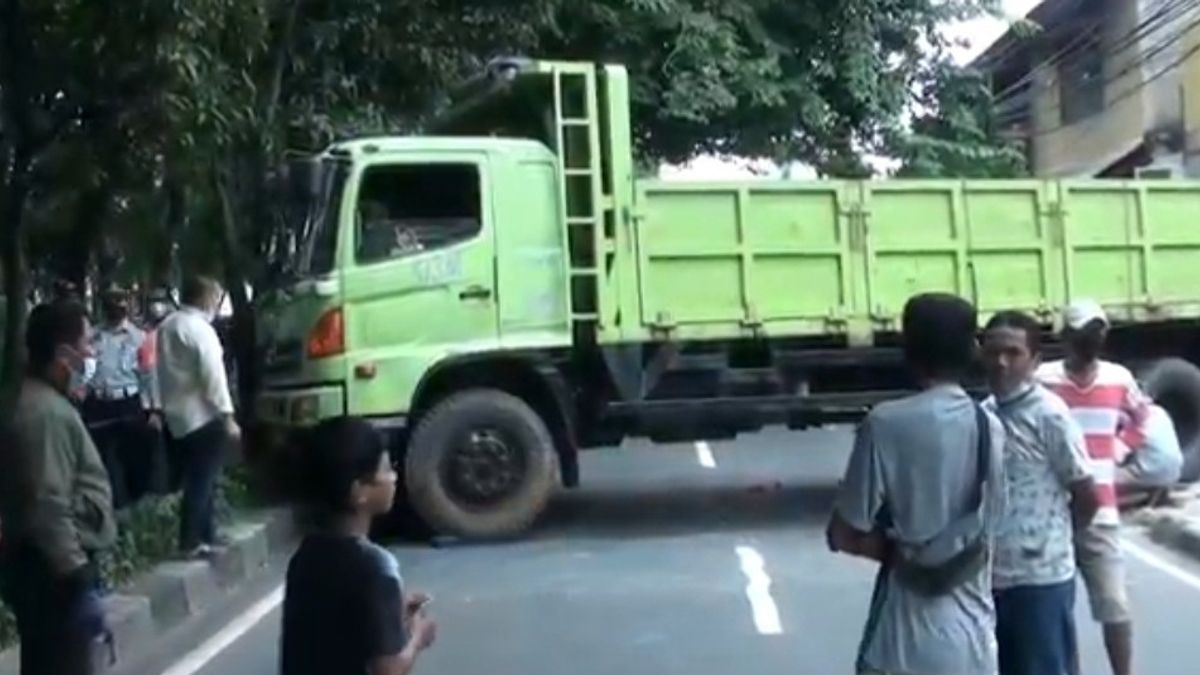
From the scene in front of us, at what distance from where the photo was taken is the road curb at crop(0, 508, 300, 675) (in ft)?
37.4

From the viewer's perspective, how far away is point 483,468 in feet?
54.9

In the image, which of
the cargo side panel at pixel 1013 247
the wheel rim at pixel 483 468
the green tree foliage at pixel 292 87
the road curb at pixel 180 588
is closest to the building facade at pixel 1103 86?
the green tree foliage at pixel 292 87

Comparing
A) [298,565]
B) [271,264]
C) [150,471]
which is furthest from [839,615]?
[298,565]

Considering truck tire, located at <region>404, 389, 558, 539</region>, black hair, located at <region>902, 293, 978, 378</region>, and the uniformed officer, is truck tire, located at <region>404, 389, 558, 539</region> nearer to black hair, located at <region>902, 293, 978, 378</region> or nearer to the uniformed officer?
the uniformed officer

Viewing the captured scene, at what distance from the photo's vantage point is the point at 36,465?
774cm

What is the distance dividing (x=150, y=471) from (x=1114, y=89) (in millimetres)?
24866

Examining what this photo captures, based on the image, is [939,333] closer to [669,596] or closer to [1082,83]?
[669,596]

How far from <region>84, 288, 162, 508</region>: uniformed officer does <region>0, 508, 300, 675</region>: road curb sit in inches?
28.5

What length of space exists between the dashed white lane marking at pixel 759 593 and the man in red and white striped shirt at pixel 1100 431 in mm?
4076

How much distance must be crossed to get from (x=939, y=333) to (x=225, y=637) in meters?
7.43

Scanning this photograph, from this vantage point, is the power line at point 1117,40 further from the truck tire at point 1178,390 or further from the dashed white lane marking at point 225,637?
the dashed white lane marking at point 225,637

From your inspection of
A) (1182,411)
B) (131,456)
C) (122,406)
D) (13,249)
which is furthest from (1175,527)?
(13,249)

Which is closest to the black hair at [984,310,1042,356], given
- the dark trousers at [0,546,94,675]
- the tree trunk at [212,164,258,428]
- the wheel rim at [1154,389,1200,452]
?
the dark trousers at [0,546,94,675]

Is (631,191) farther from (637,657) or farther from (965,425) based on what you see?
(965,425)
